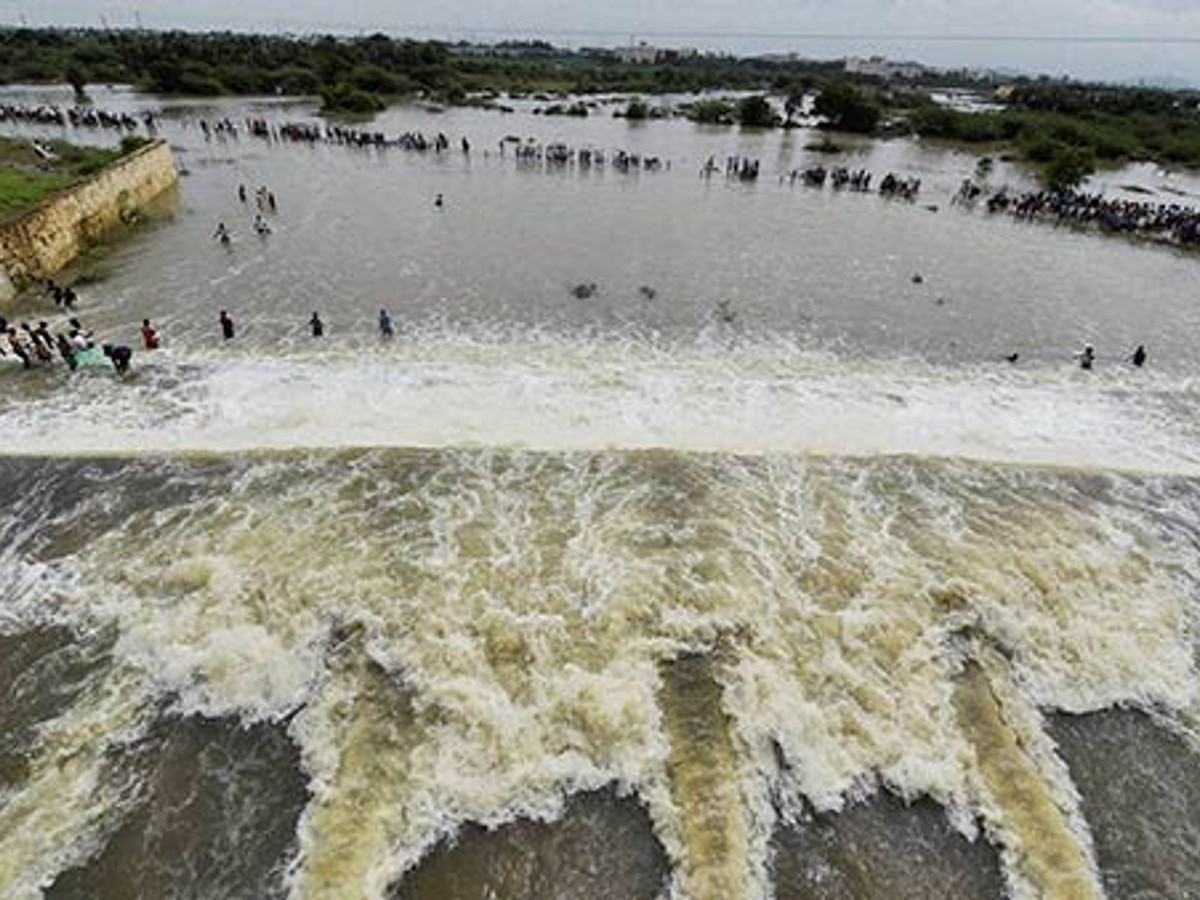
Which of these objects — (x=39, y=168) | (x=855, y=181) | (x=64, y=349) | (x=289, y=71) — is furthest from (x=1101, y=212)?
(x=289, y=71)

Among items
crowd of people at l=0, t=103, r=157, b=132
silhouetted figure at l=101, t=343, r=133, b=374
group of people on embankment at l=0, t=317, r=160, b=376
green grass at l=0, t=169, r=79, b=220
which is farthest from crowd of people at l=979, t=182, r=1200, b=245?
crowd of people at l=0, t=103, r=157, b=132

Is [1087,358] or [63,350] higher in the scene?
[63,350]

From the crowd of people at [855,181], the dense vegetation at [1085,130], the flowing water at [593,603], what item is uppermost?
the flowing water at [593,603]

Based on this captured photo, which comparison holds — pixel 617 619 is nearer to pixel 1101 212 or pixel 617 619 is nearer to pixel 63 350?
pixel 63 350

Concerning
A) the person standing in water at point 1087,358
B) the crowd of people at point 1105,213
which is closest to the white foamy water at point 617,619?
the person standing in water at point 1087,358

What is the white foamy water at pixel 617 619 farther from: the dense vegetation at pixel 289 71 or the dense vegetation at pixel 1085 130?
the dense vegetation at pixel 289 71

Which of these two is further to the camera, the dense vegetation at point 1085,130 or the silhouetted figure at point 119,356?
the dense vegetation at point 1085,130
